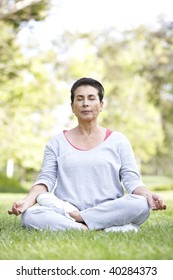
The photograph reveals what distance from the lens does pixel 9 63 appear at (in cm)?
1481

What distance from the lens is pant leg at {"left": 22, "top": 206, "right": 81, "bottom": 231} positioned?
373 centimetres

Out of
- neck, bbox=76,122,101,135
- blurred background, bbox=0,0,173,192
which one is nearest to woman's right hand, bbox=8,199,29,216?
neck, bbox=76,122,101,135

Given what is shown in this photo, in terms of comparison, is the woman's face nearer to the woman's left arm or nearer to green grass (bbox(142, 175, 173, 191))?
the woman's left arm

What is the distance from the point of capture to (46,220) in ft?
12.3

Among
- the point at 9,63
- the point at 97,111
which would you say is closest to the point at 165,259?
the point at 97,111

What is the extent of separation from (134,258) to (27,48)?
16402 mm

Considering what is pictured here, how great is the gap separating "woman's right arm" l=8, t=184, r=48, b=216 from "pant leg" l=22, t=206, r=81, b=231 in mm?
52

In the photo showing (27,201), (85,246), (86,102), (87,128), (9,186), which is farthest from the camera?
(9,186)

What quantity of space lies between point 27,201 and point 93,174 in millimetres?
525

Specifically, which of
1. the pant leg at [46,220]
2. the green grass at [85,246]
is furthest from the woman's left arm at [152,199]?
the pant leg at [46,220]

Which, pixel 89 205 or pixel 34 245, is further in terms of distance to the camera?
pixel 89 205

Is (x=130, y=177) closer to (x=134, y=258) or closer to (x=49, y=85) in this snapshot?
(x=134, y=258)

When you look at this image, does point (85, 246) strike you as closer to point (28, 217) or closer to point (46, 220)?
point (46, 220)

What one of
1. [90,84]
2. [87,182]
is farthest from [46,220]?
[90,84]
